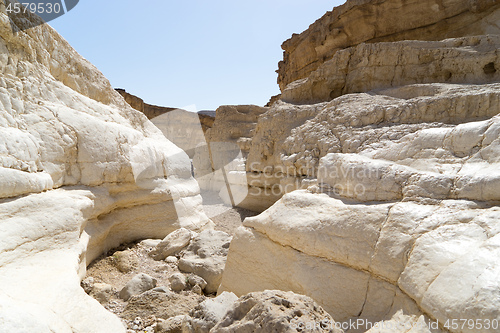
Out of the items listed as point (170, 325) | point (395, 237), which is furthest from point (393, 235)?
point (170, 325)

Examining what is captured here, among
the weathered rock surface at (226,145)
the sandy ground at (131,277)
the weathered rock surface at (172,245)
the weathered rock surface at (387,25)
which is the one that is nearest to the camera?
the sandy ground at (131,277)

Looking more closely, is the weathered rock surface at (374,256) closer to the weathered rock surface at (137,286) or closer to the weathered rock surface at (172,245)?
the weathered rock surface at (137,286)

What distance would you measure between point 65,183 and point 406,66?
6442 millimetres

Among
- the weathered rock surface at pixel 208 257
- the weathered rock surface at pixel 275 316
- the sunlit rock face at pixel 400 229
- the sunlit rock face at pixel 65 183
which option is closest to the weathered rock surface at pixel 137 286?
the sunlit rock face at pixel 65 183

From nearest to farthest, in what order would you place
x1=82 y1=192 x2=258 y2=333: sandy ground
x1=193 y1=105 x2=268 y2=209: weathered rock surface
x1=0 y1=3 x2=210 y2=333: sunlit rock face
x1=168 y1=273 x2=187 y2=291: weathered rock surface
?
x1=0 y1=3 x2=210 y2=333: sunlit rock face → x1=82 y1=192 x2=258 y2=333: sandy ground → x1=168 y1=273 x2=187 y2=291: weathered rock surface → x1=193 y1=105 x2=268 y2=209: weathered rock surface

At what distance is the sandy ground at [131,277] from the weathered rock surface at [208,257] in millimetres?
232

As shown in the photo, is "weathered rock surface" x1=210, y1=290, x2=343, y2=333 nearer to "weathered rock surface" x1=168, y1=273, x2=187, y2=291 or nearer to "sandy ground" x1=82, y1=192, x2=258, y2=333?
"sandy ground" x1=82, y1=192, x2=258, y2=333

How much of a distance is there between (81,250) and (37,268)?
59cm

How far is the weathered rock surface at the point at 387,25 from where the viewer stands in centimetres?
A: 862

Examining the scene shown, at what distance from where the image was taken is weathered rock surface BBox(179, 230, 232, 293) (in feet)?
11.0

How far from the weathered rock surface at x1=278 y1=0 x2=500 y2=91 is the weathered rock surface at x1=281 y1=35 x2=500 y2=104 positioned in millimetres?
4193

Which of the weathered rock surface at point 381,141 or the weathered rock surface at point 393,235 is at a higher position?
the weathered rock surface at point 381,141

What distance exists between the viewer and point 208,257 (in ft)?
12.1

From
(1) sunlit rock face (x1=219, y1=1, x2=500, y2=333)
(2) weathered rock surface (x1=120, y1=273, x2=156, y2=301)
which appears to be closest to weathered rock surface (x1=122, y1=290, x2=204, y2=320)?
(2) weathered rock surface (x1=120, y1=273, x2=156, y2=301)
